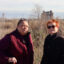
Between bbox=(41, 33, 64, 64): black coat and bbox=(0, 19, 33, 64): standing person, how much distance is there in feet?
1.77

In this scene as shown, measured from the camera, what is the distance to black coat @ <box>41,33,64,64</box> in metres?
7.07

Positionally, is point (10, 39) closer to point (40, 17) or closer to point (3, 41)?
point (3, 41)

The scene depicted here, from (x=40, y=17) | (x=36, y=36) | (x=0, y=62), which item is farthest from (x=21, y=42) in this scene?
(x=40, y=17)

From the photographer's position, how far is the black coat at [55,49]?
7.07m

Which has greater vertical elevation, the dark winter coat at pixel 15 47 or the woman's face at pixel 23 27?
the woman's face at pixel 23 27

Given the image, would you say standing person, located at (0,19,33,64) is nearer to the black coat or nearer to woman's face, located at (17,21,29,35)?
woman's face, located at (17,21,29,35)

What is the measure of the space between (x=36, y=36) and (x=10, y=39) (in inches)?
334

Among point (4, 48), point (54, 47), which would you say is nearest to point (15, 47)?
point (4, 48)

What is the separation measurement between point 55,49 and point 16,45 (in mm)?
918

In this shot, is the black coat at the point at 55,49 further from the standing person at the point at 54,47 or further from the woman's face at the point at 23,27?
the woman's face at the point at 23,27

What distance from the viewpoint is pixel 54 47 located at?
713 cm

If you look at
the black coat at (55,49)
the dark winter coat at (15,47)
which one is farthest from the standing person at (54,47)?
the dark winter coat at (15,47)

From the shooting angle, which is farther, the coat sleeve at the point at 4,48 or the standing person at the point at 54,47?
the coat sleeve at the point at 4,48

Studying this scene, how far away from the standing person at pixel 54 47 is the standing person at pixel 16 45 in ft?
1.74
